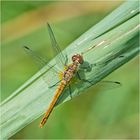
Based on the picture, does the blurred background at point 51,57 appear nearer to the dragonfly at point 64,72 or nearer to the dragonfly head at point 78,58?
the dragonfly at point 64,72

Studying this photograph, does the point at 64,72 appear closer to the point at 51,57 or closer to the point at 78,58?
the point at 78,58

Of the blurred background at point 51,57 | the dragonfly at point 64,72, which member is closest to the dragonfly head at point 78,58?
the dragonfly at point 64,72

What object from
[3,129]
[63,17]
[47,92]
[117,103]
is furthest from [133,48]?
[63,17]

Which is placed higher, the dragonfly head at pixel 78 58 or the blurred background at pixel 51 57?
the dragonfly head at pixel 78 58

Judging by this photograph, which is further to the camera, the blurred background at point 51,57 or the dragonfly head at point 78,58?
the blurred background at point 51,57

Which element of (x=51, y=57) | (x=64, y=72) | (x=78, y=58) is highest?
(x=78, y=58)

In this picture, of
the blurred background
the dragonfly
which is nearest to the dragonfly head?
the dragonfly

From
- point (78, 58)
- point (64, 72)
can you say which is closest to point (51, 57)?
point (64, 72)

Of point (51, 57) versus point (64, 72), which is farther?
point (51, 57)

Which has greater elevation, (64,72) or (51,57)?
(64,72)
